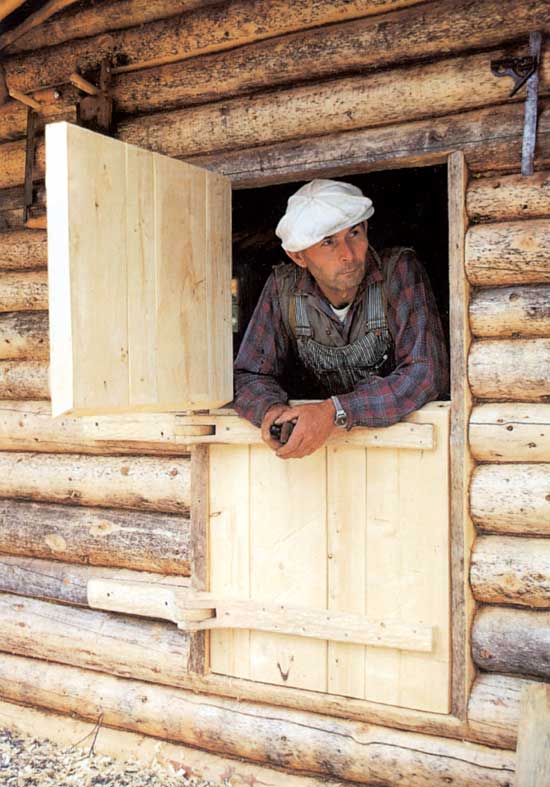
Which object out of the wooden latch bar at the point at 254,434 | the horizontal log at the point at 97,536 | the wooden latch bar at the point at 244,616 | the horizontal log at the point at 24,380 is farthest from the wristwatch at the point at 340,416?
the horizontal log at the point at 24,380

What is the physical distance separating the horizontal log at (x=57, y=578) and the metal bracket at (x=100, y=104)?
2.20m

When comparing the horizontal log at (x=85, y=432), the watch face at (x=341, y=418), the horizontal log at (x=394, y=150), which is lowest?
the horizontal log at (x=85, y=432)

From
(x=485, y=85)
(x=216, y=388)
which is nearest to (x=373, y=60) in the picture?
(x=485, y=85)

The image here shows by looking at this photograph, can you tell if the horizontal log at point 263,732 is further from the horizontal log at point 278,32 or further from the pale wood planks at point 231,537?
the horizontal log at point 278,32

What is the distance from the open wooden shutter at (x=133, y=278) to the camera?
2.92m

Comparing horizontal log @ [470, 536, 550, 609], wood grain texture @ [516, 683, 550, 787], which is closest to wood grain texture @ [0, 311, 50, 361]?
horizontal log @ [470, 536, 550, 609]

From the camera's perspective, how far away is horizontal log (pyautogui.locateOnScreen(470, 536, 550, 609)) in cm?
348

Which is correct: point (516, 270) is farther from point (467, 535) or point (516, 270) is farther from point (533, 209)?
point (467, 535)

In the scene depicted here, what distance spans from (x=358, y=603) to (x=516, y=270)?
60.9 inches

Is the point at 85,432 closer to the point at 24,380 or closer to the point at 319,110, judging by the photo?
the point at 24,380

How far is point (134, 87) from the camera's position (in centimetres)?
425

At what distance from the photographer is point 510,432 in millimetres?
3520

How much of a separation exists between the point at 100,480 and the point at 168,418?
0.64 m

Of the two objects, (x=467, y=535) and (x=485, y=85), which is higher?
(x=485, y=85)
